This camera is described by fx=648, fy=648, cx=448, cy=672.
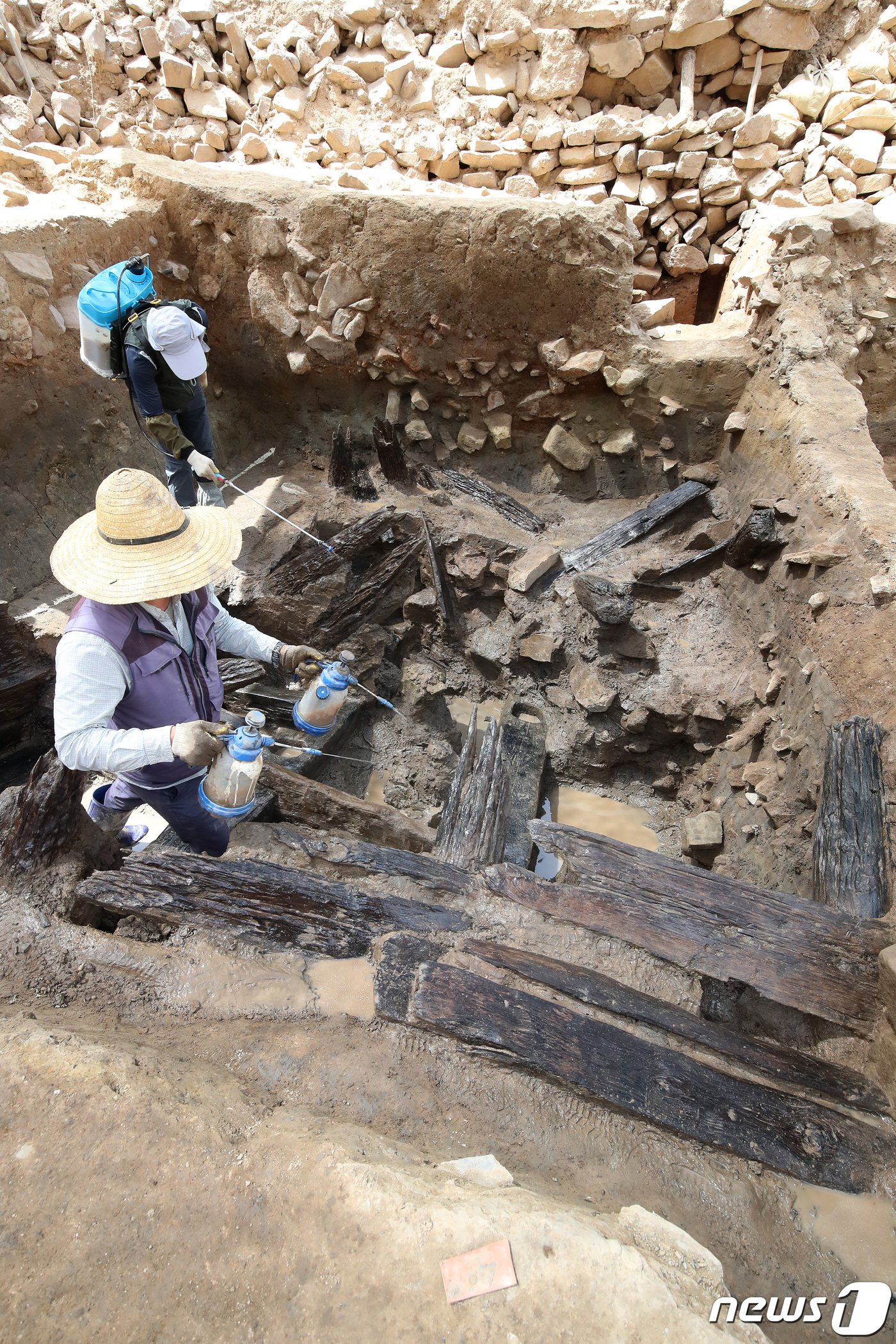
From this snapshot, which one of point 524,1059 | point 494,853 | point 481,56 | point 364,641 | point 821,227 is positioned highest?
point 481,56

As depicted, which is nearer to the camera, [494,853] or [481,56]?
[494,853]

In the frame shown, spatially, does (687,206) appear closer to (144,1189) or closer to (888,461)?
(888,461)

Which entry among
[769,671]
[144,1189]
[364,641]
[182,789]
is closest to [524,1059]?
[144,1189]

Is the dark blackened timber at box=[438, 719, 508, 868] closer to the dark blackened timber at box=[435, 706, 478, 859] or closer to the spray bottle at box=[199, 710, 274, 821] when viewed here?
the dark blackened timber at box=[435, 706, 478, 859]

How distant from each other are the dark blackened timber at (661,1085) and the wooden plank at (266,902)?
0.35 meters

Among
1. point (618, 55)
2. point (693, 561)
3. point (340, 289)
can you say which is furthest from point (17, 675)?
point (618, 55)

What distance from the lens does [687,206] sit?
21.6ft

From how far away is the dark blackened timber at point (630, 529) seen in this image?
197 inches

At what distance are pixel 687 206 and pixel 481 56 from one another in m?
2.46

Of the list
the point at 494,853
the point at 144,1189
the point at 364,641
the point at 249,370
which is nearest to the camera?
the point at 144,1189

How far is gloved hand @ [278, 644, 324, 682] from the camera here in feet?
9.82

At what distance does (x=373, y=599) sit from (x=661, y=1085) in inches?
151

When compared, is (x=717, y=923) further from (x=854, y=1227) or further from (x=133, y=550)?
(x=133, y=550)

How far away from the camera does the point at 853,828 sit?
2738 mm
